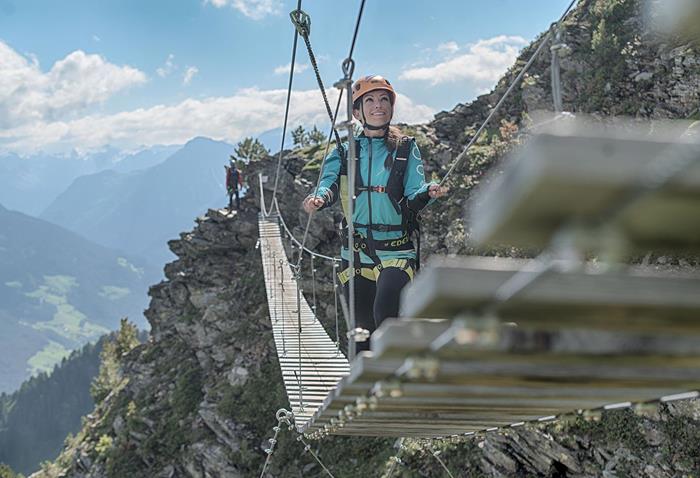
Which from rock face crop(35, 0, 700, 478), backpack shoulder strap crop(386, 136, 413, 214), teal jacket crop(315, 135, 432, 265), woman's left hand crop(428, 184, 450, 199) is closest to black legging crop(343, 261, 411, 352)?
teal jacket crop(315, 135, 432, 265)

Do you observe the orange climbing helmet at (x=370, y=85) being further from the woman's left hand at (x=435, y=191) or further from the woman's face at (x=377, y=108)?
the woman's left hand at (x=435, y=191)

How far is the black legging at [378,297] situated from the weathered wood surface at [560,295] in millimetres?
2665

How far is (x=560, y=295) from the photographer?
1.44m

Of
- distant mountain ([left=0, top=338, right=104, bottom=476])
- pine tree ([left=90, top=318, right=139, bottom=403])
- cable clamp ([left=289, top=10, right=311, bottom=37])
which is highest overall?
cable clamp ([left=289, top=10, right=311, bottom=37])

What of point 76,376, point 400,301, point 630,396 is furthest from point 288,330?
point 76,376

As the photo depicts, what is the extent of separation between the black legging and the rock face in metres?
1.91

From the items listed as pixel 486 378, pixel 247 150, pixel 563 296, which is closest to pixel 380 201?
pixel 486 378

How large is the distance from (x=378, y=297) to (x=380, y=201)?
683 mm

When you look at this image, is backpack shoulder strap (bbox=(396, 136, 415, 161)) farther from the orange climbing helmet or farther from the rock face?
the rock face

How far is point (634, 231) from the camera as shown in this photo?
1.23 m

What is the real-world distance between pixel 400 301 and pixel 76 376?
4853 inches

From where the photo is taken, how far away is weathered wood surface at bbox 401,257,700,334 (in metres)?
1.41

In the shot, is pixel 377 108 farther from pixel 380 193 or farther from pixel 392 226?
pixel 392 226

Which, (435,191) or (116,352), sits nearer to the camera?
(435,191)
